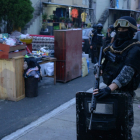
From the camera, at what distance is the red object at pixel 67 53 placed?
743cm

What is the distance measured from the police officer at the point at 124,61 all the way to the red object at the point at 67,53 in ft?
14.1

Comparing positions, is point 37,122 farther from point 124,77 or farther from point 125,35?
point 125,35

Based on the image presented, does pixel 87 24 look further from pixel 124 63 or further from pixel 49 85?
pixel 124 63

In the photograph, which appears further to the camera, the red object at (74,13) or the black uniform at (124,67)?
the red object at (74,13)

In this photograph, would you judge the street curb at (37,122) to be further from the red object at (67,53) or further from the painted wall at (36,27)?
the painted wall at (36,27)

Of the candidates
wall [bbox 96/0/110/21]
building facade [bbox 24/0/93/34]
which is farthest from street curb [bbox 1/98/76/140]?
wall [bbox 96/0/110/21]

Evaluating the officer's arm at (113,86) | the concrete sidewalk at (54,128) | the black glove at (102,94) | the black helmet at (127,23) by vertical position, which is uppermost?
the black helmet at (127,23)

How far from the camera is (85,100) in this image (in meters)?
2.76

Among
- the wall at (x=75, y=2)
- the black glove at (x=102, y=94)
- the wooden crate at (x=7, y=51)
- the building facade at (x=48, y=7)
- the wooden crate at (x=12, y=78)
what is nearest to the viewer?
the black glove at (x=102, y=94)

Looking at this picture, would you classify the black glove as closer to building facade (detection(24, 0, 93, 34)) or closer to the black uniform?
the black uniform

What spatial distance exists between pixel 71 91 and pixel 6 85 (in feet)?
6.28

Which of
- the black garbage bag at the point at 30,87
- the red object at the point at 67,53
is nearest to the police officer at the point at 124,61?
the black garbage bag at the point at 30,87

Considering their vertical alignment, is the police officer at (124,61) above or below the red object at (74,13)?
below

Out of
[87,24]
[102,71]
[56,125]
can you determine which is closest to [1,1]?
[56,125]
